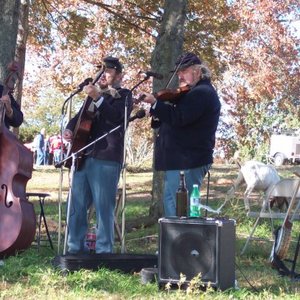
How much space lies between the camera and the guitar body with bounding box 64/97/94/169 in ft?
18.7

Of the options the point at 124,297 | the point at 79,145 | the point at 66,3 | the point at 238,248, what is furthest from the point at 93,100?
the point at 66,3

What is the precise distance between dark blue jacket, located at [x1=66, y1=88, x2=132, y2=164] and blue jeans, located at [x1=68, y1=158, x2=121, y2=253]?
66 mm

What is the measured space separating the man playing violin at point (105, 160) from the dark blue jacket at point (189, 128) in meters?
0.49

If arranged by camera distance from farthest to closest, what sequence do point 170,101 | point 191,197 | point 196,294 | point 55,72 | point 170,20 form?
point 55,72
point 170,20
point 170,101
point 191,197
point 196,294

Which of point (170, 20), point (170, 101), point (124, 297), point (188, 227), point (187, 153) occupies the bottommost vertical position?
point (124, 297)

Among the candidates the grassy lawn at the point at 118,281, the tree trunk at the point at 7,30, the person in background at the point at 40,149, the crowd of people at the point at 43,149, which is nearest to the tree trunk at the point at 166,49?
the grassy lawn at the point at 118,281

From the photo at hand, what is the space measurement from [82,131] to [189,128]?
3.10 ft

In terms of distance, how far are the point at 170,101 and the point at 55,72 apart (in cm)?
1415

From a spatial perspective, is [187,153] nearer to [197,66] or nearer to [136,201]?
[197,66]

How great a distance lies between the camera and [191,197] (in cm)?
478

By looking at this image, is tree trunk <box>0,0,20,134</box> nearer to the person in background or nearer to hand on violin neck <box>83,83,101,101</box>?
hand on violin neck <box>83,83,101,101</box>

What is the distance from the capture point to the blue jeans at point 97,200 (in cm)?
573

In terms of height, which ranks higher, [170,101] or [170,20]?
[170,20]

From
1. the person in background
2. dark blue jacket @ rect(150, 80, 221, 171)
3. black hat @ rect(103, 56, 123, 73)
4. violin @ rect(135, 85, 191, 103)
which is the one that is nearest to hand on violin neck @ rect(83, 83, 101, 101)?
black hat @ rect(103, 56, 123, 73)
